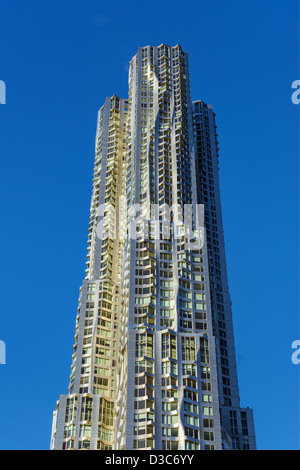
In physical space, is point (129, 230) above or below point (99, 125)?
below


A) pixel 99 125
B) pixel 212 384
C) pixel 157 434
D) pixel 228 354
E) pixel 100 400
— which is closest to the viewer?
pixel 157 434

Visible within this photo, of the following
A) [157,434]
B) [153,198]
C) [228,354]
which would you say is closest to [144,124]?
[153,198]

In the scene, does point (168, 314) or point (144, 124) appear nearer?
point (168, 314)

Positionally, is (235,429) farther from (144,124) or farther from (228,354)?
(144,124)

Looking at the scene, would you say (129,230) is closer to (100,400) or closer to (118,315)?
(118,315)

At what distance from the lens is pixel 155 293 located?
116 meters

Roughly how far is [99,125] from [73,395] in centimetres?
9044

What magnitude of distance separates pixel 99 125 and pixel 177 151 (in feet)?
137

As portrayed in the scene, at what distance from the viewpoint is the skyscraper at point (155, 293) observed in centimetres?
10100

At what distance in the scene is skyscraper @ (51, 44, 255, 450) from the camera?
101m

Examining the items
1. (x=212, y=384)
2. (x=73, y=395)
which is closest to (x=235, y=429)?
(x=212, y=384)
